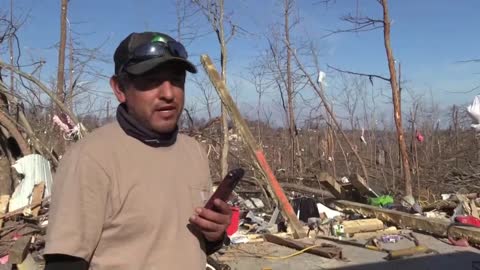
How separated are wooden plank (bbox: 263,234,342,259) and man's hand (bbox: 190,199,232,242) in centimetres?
572

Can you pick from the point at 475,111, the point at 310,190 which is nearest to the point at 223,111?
the point at 310,190

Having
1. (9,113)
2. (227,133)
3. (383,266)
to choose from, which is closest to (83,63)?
(9,113)

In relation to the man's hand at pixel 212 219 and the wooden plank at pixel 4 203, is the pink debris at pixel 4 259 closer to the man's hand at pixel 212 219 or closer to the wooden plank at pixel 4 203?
the wooden plank at pixel 4 203

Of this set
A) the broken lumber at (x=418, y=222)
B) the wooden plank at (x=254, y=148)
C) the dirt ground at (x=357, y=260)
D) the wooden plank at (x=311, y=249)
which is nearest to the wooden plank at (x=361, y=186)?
the broken lumber at (x=418, y=222)

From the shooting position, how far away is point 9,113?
909cm

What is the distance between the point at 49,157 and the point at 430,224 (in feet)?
23.0

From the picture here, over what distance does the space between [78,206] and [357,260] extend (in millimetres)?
6203

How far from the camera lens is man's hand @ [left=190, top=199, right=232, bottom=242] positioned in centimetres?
170

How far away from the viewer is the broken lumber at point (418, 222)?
755 centimetres

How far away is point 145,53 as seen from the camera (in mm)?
1651

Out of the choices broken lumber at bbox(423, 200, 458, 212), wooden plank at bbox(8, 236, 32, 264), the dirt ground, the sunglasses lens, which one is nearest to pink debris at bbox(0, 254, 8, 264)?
wooden plank at bbox(8, 236, 32, 264)

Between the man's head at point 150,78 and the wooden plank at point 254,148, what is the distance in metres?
7.02

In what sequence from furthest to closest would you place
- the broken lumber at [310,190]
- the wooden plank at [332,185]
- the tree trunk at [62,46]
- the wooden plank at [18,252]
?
1. the tree trunk at [62,46]
2. the broken lumber at [310,190]
3. the wooden plank at [332,185]
4. the wooden plank at [18,252]

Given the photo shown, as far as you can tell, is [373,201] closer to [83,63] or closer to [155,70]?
[83,63]
